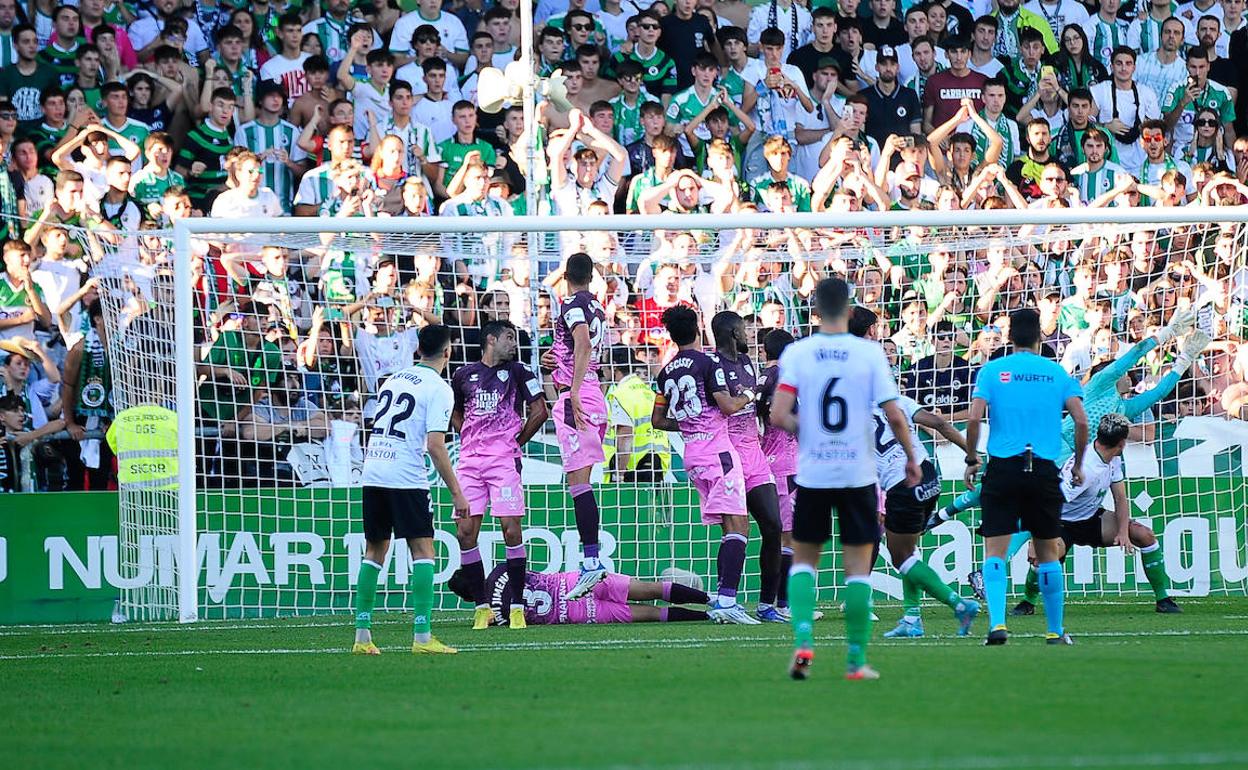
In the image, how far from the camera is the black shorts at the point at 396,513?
11648mm

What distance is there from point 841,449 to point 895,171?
11.7m

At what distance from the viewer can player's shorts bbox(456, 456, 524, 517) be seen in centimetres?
1406

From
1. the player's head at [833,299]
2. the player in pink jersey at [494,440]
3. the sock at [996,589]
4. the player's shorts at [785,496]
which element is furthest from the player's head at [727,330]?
the player's head at [833,299]

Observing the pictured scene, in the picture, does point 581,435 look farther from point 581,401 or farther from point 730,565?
point 730,565

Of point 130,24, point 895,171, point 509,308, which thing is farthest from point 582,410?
point 130,24

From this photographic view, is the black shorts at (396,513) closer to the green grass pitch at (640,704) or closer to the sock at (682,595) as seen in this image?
the green grass pitch at (640,704)

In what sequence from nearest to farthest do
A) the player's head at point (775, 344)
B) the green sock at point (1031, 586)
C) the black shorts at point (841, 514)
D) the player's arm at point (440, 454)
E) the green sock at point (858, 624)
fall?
the green sock at point (858, 624) < the black shorts at point (841, 514) < the player's arm at point (440, 454) < the player's head at point (775, 344) < the green sock at point (1031, 586)

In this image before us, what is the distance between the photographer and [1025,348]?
37.2 feet

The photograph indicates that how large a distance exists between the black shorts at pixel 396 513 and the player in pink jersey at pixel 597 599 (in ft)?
8.82

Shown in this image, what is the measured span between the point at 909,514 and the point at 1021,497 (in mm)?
1436

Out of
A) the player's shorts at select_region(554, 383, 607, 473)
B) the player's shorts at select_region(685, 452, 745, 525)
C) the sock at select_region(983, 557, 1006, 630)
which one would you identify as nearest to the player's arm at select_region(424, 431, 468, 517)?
the player's shorts at select_region(554, 383, 607, 473)

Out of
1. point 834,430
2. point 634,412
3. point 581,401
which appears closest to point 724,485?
point 581,401

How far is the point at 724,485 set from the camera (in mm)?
14094

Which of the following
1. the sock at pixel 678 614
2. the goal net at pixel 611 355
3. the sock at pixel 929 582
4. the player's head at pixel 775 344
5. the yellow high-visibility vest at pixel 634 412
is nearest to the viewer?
the sock at pixel 929 582
